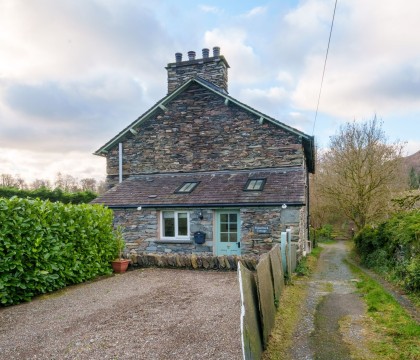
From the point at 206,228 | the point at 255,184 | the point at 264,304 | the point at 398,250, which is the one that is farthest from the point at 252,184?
the point at 264,304

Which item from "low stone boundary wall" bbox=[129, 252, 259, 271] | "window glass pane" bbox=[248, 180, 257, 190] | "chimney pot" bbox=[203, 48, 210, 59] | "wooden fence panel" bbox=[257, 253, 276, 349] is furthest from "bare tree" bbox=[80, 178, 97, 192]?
"wooden fence panel" bbox=[257, 253, 276, 349]

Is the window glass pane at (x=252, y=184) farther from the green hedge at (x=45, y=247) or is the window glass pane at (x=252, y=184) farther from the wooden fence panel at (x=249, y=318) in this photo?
the wooden fence panel at (x=249, y=318)

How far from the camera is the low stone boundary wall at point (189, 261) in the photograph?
10141 millimetres

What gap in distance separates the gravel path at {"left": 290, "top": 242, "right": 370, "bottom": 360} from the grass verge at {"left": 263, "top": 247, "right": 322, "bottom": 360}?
11 centimetres

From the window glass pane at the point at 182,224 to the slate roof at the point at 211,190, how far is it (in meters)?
0.68

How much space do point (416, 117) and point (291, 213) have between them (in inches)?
238

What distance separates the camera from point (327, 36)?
8.70m

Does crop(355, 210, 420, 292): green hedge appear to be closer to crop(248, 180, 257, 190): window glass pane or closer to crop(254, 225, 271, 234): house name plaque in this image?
crop(254, 225, 271, 234): house name plaque

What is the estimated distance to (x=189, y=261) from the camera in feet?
34.5

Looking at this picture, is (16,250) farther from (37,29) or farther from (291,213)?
(291,213)

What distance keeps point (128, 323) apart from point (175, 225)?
807 cm

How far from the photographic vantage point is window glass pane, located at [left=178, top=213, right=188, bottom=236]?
13.5 meters

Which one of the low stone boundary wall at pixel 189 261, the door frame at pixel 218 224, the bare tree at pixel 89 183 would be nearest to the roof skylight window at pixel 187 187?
the door frame at pixel 218 224

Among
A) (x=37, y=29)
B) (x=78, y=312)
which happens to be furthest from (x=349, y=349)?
(x=37, y=29)
